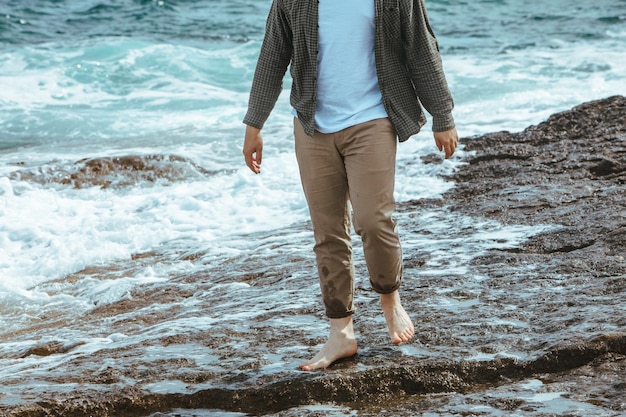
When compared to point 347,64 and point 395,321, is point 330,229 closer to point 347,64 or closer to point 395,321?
point 395,321

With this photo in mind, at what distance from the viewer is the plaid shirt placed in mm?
3240

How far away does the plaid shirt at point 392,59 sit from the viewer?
3240 mm

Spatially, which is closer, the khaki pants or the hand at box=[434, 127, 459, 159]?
the khaki pants

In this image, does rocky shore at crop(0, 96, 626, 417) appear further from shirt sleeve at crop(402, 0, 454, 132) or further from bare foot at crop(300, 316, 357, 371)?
shirt sleeve at crop(402, 0, 454, 132)

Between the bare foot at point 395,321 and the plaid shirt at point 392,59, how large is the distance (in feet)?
2.18

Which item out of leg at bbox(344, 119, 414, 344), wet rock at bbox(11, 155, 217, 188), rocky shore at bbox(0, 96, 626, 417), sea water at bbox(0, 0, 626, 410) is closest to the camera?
rocky shore at bbox(0, 96, 626, 417)

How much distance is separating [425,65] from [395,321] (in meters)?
1.00

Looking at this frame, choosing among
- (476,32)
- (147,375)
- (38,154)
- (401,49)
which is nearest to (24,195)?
(38,154)

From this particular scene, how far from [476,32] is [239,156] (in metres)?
12.3

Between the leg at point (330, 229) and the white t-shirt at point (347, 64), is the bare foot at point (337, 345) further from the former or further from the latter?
the white t-shirt at point (347, 64)

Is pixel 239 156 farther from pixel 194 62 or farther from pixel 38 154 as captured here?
pixel 194 62

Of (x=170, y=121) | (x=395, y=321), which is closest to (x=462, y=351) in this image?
(x=395, y=321)

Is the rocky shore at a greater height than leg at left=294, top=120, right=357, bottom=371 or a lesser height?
lesser

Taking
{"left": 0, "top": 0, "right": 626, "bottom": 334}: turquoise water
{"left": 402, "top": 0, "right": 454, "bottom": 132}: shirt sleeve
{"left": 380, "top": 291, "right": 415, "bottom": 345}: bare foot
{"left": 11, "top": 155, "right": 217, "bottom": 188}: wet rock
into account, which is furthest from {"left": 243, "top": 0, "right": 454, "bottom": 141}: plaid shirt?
{"left": 11, "top": 155, "right": 217, "bottom": 188}: wet rock
